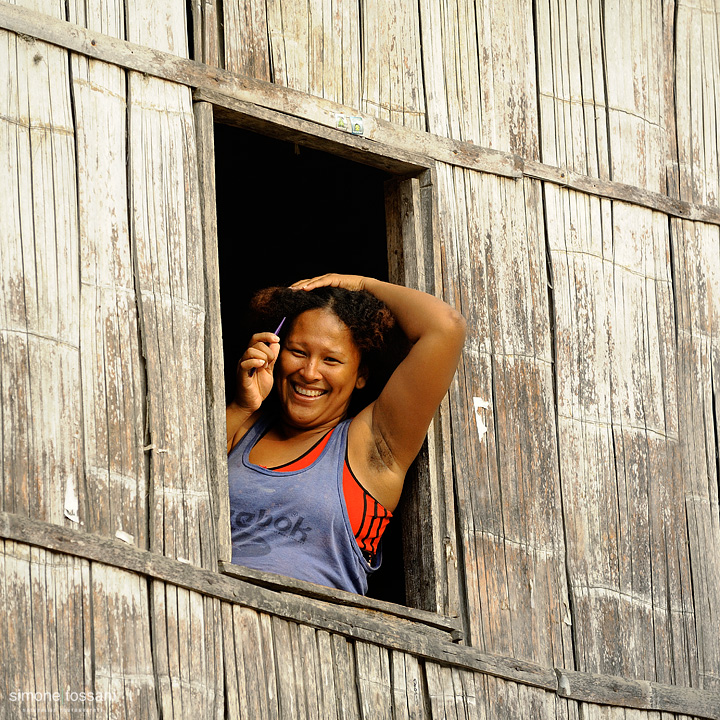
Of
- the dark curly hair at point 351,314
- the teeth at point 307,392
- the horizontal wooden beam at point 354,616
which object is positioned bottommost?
the horizontal wooden beam at point 354,616

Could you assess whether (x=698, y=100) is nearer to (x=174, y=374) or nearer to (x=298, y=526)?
(x=298, y=526)

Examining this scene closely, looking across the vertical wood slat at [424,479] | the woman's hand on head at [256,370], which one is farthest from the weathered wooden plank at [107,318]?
the vertical wood slat at [424,479]

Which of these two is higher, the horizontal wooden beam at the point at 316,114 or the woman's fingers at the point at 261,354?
the horizontal wooden beam at the point at 316,114

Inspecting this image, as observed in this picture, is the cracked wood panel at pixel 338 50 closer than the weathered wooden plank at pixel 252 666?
No

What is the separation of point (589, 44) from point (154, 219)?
91.9 inches

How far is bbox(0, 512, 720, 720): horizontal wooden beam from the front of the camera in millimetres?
4020

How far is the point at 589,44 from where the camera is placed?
5.82 meters

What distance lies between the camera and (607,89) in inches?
229

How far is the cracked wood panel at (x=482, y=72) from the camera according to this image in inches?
211

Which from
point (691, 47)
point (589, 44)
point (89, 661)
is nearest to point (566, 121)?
point (589, 44)

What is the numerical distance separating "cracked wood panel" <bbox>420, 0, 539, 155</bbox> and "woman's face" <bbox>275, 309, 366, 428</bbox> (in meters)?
0.90

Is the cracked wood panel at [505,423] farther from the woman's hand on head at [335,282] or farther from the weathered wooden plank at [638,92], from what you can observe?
the weathered wooden plank at [638,92]

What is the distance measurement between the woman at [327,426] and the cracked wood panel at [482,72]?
0.79 m

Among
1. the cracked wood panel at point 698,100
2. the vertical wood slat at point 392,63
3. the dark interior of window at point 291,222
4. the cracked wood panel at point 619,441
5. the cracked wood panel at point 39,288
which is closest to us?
the cracked wood panel at point 39,288
